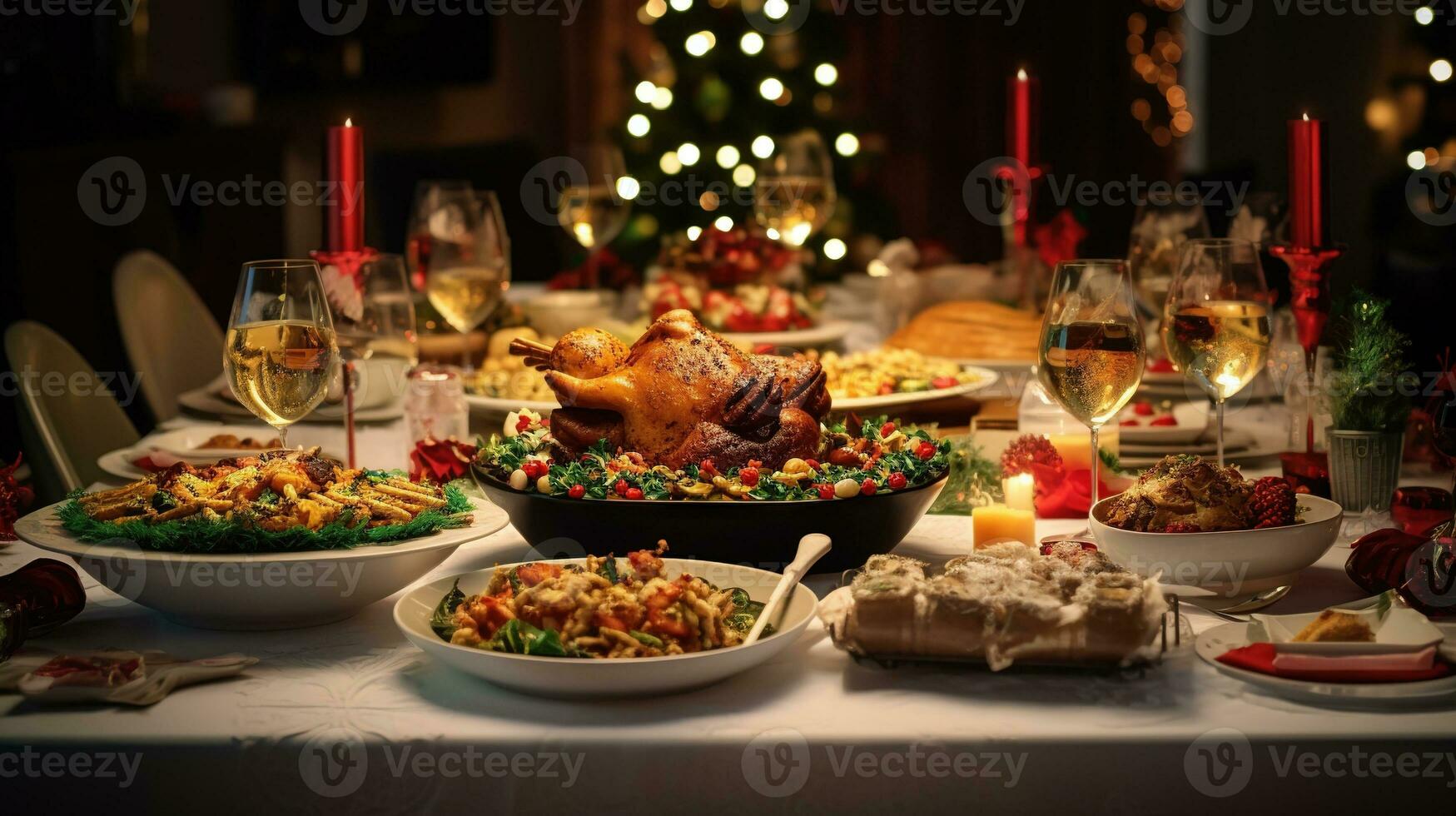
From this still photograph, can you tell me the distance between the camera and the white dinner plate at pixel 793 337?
2.97 m

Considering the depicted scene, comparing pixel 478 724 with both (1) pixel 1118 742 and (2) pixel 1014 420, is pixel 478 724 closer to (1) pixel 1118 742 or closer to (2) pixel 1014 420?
(1) pixel 1118 742

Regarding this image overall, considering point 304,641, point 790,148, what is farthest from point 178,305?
point 304,641

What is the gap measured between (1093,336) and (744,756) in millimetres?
683

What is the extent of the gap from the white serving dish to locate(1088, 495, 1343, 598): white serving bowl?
119 mm

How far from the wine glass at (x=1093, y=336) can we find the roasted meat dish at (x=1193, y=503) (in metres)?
0.12

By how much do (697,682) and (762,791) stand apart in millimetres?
111

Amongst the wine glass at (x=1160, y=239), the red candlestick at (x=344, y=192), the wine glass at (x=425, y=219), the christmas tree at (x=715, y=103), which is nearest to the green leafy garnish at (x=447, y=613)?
the red candlestick at (x=344, y=192)

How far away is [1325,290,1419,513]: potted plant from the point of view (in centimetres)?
175

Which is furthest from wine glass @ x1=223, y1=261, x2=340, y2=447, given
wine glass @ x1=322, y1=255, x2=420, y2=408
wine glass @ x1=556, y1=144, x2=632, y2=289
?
wine glass @ x1=556, y1=144, x2=632, y2=289

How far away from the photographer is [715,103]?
16.7 ft

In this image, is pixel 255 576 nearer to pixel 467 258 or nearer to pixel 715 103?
pixel 467 258

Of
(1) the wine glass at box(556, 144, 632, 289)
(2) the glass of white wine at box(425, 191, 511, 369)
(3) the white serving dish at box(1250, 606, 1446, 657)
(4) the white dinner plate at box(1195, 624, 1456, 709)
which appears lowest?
(4) the white dinner plate at box(1195, 624, 1456, 709)

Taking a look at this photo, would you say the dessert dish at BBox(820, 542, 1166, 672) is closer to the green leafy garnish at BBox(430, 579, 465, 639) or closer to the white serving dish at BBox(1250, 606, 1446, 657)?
the white serving dish at BBox(1250, 606, 1446, 657)

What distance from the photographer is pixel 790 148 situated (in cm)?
337
